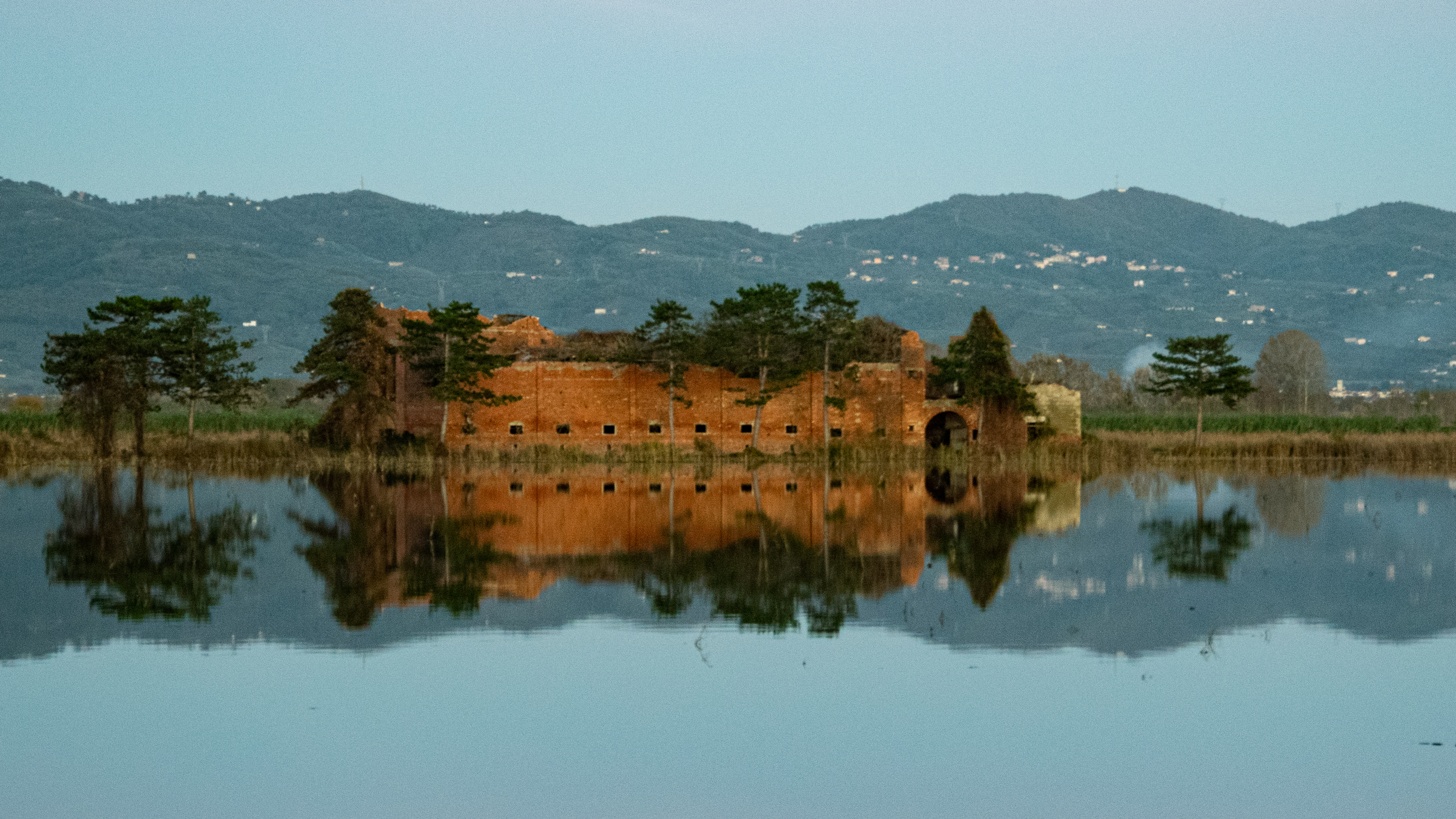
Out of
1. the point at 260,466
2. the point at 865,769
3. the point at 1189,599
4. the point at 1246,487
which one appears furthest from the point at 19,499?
the point at 1246,487

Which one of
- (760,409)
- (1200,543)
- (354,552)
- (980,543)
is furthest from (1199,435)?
(354,552)

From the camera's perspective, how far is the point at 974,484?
40.8 m

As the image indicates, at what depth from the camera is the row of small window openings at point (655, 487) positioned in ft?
120

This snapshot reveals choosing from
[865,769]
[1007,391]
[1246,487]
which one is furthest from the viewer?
[1007,391]

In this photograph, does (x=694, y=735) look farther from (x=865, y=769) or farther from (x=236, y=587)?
(x=236, y=587)

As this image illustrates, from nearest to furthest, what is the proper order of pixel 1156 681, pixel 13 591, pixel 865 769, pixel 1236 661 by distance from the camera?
pixel 865 769
pixel 1156 681
pixel 1236 661
pixel 13 591

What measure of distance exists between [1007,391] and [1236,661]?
3927 cm

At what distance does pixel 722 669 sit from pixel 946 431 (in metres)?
44.7

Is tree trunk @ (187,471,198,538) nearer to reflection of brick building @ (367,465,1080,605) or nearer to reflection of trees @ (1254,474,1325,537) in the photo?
reflection of brick building @ (367,465,1080,605)

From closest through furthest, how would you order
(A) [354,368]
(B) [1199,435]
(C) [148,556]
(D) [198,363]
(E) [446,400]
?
(C) [148,556], (E) [446,400], (A) [354,368], (D) [198,363], (B) [1199,435]

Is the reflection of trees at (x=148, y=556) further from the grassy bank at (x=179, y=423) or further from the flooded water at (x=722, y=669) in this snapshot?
the grassy bank at (x=179, y=423)

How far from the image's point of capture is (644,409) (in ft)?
172

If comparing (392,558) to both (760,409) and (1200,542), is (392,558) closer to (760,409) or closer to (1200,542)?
(1200,542)

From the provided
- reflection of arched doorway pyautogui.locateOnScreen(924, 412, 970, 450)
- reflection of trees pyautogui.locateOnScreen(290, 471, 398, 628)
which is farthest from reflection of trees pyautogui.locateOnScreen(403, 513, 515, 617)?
reflection of arched doorway pyautogui.locateOnScreen(924, 412, 970, 450)
